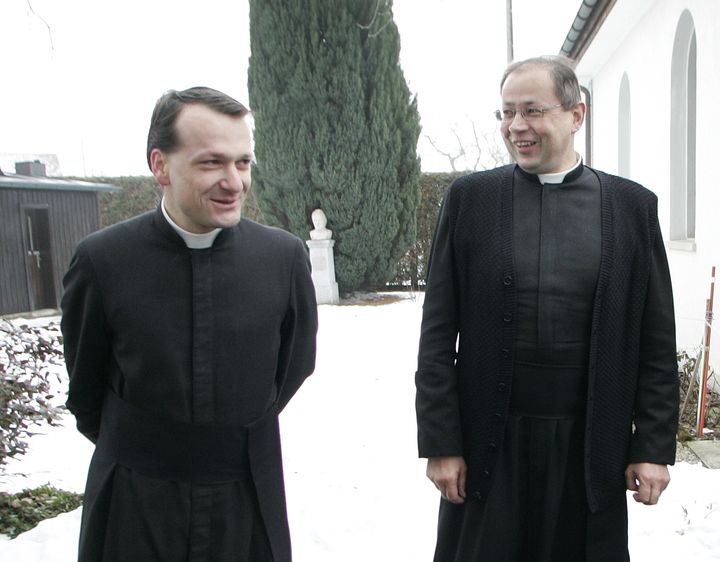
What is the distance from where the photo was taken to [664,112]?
7543 mm

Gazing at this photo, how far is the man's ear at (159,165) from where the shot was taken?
6.14ft

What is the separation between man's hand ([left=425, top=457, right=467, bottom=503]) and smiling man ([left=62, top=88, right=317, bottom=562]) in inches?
20.3

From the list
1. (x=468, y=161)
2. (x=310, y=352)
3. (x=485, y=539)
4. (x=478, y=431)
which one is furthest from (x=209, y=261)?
(x=468, y=161)

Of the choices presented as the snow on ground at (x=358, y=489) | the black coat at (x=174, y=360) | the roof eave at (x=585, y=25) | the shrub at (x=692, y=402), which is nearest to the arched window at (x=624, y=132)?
the roof eave at (x=585, y=25)

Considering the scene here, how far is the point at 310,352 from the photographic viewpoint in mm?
2250

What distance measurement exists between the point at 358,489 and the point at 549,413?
2.54 meters

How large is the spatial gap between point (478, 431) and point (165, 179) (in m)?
1.18

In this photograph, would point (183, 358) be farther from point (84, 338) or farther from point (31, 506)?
point (31, 506)

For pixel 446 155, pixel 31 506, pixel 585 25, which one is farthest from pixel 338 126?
pixel 446 155

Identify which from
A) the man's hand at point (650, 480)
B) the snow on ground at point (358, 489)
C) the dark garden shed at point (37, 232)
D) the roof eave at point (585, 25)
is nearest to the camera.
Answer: the man's hand at point (650, 480)

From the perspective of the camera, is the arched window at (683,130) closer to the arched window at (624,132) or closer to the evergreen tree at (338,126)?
the arched window at (624,132)

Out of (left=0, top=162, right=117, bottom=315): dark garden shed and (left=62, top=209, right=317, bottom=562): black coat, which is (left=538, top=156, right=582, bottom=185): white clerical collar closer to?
(left=62, top=209, right=317, bottom=562): black coat

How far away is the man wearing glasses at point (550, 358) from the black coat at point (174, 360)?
1.81ft

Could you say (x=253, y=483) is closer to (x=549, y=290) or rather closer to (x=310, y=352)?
(x=310, y=352)
